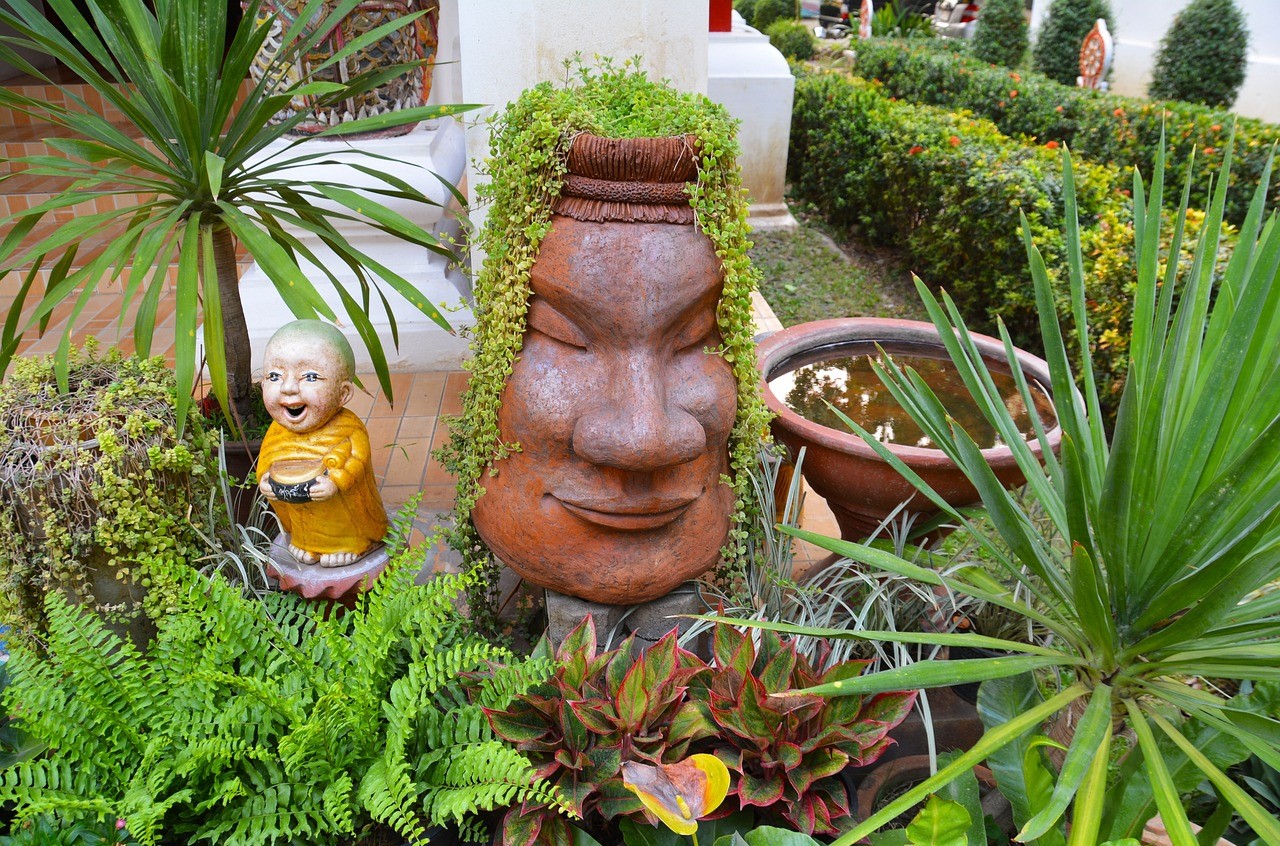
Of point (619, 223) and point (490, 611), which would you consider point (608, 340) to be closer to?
point (619, 223)

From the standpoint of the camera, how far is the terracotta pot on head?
6.08 ft

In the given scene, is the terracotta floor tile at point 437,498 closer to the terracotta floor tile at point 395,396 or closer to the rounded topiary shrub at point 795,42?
the terracotta floor tile at point 395,396

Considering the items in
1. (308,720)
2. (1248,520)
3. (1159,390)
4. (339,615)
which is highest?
(1159,390)

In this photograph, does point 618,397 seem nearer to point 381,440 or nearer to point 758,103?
point 381,440

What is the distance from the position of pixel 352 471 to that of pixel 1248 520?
1920 millimetres

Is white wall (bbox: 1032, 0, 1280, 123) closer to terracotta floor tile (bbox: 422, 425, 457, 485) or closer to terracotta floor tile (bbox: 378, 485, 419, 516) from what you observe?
terracotta floor tile (bbox: 422, 425, 457, 485)

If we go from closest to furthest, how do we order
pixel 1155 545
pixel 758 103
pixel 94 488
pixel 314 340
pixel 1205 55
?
pixel 1155 545 < pixel 94 488 < pixel 314 340 < pixel 758 103 < pixel 1205 55

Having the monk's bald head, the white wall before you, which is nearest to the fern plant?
the monk's bald head

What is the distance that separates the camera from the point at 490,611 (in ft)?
8.06

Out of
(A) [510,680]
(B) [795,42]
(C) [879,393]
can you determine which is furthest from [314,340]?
(B) [795,42]

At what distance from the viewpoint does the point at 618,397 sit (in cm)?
189

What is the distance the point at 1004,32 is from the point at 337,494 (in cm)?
1216

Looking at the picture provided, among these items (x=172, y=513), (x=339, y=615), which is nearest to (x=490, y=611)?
(x=339, y=615)

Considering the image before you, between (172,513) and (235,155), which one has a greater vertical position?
(235,155)
